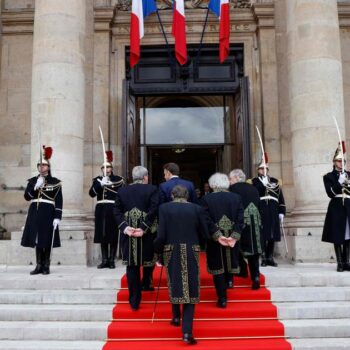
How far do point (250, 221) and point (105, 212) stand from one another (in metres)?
2.96

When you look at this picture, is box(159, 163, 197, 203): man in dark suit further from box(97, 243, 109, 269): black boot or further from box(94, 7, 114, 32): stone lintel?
box(94, 7, 114, 32): stone lintel

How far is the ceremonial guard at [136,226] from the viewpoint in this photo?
220 inches

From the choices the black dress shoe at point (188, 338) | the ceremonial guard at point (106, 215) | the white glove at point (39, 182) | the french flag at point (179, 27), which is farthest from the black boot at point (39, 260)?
the french flag at point (179, 27)

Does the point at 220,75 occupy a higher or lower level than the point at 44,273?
higher

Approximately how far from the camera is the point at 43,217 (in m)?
7.43

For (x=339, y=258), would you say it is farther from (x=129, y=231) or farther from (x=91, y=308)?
(x=91, y=308)

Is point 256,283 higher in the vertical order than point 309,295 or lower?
→ higher

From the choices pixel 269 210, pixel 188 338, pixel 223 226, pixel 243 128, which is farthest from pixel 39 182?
pixel 243 128

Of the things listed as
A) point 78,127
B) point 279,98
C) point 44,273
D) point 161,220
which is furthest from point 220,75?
point 161,220

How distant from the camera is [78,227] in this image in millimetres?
8547

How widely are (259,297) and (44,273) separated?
328 centimetres

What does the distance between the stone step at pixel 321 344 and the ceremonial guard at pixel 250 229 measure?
4.16 ft

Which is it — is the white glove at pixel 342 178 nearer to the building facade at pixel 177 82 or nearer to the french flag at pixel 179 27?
the building facade at pixel 177 82

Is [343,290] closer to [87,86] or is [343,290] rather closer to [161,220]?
[161,220]
